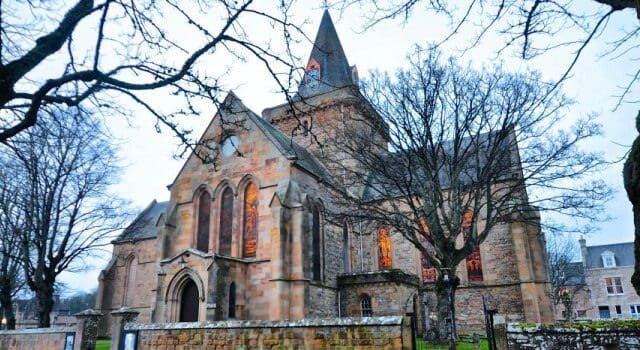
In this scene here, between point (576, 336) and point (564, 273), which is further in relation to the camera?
point (564, 273)

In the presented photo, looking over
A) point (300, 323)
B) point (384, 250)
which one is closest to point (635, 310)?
point (384, 250)

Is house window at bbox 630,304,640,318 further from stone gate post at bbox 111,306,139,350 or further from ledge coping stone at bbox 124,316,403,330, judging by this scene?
stone gate post at bbox 111,306,139,350

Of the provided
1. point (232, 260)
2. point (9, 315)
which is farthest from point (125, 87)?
point (9, 315)

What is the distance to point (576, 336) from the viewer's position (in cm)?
672

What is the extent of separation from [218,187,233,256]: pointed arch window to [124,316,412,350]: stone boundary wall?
9.02m

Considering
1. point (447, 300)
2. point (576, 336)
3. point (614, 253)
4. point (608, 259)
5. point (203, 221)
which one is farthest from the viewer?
point (614, 253)

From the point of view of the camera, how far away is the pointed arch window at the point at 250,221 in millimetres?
20281

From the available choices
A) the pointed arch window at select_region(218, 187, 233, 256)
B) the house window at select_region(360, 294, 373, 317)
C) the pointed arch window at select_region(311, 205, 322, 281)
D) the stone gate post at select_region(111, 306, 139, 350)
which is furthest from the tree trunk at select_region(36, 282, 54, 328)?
the house window at select_region(360, 294, 373, 317)

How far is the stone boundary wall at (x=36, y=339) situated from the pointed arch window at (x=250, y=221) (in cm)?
798

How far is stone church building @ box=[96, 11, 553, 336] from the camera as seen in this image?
17984 mm

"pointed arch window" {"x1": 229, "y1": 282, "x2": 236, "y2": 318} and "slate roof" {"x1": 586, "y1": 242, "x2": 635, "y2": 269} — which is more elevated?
"slate roof" {"x1": 586, "y1": 242, "x2": 635, "y2": 269}

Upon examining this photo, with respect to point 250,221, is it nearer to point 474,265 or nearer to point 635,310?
point 474,265

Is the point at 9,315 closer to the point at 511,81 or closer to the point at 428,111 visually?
the point at 428,111

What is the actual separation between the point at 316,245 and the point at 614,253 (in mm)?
44256
